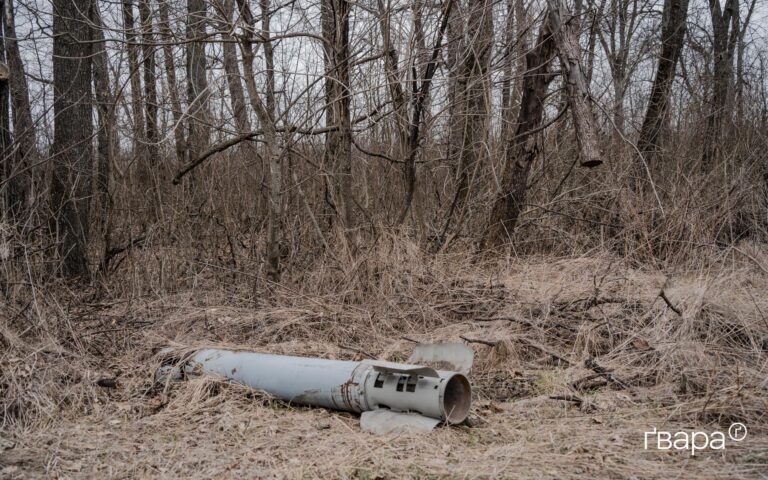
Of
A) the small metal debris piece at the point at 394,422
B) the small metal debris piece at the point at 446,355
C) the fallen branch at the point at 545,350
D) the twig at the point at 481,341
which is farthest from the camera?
the twig at the point at 481,341

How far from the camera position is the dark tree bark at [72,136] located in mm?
7090

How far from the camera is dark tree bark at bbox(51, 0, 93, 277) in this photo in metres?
7.09

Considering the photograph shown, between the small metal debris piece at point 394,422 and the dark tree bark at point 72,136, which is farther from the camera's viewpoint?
the dark tree bark at point 72,136

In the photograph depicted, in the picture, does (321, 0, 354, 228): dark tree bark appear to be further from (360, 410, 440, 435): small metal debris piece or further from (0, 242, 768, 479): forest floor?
(360, 410, 440, 435): small metal debris piece

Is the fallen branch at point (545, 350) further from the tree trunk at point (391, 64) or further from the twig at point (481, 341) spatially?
the tree trunk at point (391, 64)

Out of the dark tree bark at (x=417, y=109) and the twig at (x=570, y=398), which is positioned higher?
the dark tree bark at (x=417, y=109)

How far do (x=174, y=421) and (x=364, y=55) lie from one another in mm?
4400

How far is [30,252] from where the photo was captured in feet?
16.3

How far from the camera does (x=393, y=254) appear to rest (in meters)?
6.25

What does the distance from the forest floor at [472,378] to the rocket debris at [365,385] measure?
0.30 ft

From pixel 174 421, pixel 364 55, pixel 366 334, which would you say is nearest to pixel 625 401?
pixel 366 334

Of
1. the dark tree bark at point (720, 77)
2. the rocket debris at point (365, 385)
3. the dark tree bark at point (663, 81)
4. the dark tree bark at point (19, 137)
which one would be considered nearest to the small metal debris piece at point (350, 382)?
the rocket debris at point (365, 385)

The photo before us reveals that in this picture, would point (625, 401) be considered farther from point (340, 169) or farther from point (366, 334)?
point (340, 169)

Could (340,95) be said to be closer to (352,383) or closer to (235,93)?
(235,93)
